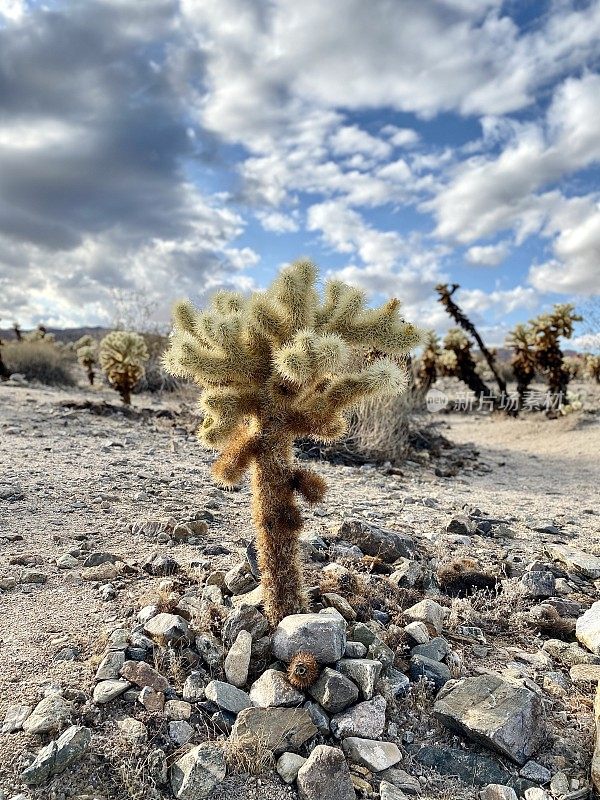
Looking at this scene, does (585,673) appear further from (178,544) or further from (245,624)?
(178,544)

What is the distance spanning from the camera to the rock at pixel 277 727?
232 cm

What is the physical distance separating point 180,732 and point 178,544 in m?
1.95

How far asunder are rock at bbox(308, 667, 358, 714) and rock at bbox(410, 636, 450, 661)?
53 cm

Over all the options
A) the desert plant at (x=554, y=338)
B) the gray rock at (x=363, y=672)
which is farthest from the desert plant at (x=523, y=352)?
the gray rock at (x=363, y=672)

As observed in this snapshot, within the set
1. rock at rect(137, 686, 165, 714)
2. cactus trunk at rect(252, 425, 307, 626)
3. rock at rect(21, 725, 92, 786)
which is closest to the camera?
rock at rect(21, 725, 92, 786)

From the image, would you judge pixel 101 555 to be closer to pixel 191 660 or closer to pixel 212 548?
pixel 212 548

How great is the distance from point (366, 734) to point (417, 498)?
13.5 feet

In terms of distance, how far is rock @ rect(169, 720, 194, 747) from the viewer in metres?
2.35

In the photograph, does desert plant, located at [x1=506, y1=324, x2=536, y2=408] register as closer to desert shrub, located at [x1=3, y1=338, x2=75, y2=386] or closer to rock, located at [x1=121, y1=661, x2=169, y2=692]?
desert shrub, located at [x1=3, y1=338, x2=75, y2=386]

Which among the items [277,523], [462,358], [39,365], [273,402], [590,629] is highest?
[462,358]

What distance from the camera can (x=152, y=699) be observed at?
2486mm

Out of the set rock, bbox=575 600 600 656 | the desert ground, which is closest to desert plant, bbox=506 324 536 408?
the desert ground

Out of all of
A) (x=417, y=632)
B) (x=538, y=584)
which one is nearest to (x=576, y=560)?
(x=538, y=584)

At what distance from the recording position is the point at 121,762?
2.22m
